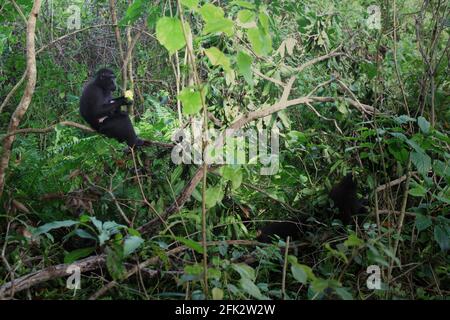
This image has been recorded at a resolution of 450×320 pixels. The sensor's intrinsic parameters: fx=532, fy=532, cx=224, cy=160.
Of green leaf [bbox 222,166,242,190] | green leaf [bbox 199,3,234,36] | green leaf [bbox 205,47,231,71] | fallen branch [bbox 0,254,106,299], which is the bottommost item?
fallen branch [bbox 0,254,106,299]

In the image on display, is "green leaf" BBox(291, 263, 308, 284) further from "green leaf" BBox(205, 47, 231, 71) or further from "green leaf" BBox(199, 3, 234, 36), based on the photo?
"green leaf" BBox(199, 3, 234, 36)

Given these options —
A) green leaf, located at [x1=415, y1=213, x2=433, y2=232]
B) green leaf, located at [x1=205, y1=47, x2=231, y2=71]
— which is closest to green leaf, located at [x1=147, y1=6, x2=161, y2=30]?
green leaf, located at [x1=205, y1=47, x2=231, y2=71]

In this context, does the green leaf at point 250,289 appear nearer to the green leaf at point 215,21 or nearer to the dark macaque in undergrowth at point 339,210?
the green leaf at point 215,21

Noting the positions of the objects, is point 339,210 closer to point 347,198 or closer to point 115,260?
point 347,198

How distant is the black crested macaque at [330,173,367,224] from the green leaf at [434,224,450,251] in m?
1.10

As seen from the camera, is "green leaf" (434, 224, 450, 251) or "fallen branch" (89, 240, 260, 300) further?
"green leaf" (434, 224, 450, 251)

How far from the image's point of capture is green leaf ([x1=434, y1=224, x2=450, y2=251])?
3.74m

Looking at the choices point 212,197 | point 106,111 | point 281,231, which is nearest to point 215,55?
point 212,197

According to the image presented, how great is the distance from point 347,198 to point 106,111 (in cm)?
278

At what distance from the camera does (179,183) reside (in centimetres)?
497

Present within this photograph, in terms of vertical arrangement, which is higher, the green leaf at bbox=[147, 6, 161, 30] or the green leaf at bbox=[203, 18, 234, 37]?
the green leaf at bbox=[147, 6, 161, 30]

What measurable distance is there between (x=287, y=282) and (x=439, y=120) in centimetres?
228

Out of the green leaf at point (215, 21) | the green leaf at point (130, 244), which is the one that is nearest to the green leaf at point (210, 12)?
the green leaf at point (215, 21)
